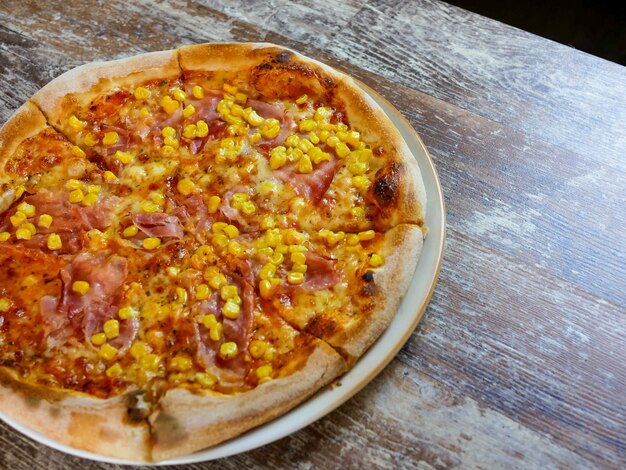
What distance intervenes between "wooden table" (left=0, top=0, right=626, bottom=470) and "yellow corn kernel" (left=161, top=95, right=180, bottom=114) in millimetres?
1069

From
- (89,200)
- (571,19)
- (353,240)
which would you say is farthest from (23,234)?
(571,19)

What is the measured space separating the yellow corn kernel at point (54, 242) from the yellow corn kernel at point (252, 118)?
1180 mm

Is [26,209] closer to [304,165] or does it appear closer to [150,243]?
[150,243]

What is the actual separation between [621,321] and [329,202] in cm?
153

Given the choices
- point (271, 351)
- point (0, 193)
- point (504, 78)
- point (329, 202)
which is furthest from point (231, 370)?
point (504, 78)

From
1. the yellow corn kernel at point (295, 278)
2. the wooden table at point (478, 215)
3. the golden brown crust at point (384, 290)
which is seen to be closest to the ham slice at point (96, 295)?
the wooden table at point (478, 215)

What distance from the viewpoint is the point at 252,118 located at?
3410mm

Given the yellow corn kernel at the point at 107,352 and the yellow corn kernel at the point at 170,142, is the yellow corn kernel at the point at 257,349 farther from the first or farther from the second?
the yellow corn kernel at the point at 170,142

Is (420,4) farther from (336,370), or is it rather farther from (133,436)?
(133,436)

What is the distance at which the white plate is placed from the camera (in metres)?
2.31

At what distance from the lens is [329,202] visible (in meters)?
3.11

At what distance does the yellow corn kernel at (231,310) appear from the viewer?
8.86ft

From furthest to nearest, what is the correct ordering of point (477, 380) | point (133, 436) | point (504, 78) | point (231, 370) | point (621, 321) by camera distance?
point (504, 78)
point (621, 321)
point (477, 380)
point (231, 370)
point (133, 436)

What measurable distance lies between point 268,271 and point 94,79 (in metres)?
1.65
